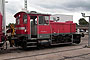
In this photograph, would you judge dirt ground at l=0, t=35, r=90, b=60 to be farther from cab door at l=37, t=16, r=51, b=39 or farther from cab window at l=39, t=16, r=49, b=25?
cab window at l=39, t=16, r=49, b=25

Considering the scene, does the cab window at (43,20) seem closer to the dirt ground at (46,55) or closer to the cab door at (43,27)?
the cab door at (43,27)

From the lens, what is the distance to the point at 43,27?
10.5 metres

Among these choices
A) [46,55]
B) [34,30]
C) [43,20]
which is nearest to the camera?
[46,55]

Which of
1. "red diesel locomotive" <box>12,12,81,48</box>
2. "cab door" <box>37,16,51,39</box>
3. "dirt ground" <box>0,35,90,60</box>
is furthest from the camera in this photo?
"cab door" <box>37,16,51,39</box>

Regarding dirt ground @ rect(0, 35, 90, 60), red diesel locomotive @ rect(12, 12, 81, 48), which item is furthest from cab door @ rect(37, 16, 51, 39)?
dirt ground @ rect(0, 35, 90, 60)

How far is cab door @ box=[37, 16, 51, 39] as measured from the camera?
34.0ft

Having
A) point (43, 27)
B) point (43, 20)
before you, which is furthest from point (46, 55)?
point (43, 20)

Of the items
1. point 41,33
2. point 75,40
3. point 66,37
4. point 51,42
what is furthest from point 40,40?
point 75,40

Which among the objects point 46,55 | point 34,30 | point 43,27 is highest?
point 43,27

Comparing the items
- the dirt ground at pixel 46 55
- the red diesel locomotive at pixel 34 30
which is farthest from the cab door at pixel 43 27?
the dirt ground at pixel 46 55

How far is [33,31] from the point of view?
10.7 metres

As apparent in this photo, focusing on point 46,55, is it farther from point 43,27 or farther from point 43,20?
point 43,20

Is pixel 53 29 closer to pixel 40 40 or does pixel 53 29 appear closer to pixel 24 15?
pixel 40 40

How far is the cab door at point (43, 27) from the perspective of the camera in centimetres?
1036
